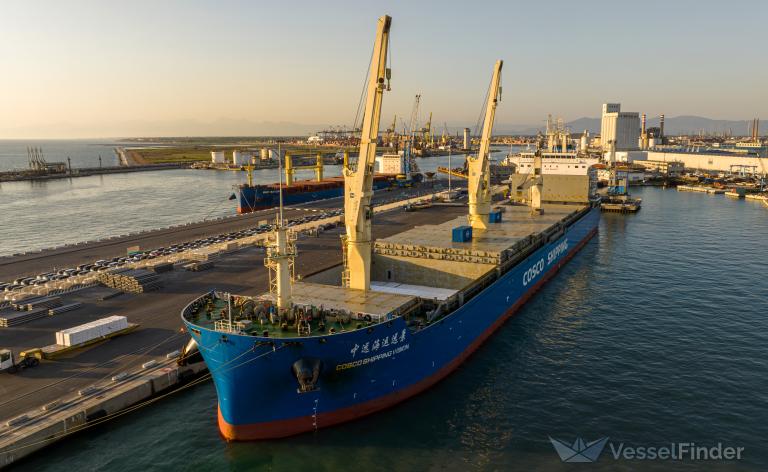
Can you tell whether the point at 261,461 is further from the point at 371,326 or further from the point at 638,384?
the point at 638,384

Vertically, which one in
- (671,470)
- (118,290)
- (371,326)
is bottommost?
(671,470)

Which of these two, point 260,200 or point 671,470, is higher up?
point 260,200

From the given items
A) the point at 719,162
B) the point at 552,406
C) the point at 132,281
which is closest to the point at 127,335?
the point at 132,281

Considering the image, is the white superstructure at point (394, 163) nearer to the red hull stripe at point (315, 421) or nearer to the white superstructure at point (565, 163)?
the white superstructure at point (565, 163)

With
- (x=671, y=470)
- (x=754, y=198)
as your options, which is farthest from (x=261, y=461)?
(x=754, y=198)

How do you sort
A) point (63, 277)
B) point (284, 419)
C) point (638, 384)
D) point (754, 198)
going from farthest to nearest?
1. point (754, 198)
2. point (63, 277)
3. point (638, 384)
4. point (284, 419)
